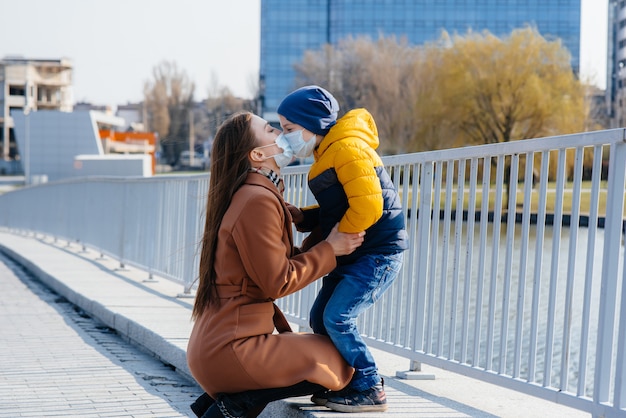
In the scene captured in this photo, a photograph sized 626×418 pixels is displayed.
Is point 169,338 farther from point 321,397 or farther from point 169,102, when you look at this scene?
point 169,102

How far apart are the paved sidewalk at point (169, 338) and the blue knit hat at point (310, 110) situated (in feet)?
3.93

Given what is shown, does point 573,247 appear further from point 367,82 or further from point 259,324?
point 367,82

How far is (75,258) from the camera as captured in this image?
14.3 metres

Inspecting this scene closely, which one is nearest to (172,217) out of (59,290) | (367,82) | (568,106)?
(59,290)

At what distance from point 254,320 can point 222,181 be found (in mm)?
591

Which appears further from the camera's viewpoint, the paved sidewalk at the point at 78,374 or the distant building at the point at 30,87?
the distant building at the point at 30,87

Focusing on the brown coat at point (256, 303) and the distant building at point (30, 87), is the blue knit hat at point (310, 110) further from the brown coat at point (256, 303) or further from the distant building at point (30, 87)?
the distant building at point (30, 87)

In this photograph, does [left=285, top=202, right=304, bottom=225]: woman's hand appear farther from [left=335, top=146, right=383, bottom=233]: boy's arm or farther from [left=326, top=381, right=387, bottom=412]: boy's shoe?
[left=326, top=381, right=387, bottom=412]: boy's shoe

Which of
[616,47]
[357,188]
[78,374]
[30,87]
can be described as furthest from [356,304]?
[30,87]

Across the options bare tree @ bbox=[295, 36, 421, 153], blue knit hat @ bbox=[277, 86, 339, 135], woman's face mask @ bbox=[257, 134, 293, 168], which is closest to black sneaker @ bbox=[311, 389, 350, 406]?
woman's face mask @ bbox=[257, 134, 293, 168]

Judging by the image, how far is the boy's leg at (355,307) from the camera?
4.08 m

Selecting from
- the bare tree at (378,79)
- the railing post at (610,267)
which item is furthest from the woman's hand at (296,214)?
the bare tree at (378,79)

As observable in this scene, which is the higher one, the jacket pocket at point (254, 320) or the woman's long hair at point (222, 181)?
the woman's long hair at point (222, 181)

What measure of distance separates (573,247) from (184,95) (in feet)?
465
